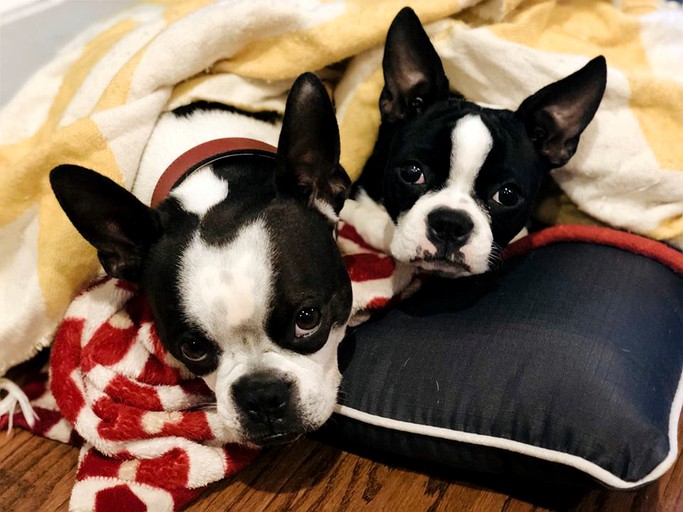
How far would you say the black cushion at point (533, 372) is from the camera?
1458mm

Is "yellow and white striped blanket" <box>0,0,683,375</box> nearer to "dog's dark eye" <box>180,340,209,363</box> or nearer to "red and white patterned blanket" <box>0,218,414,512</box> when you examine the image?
"red and white patterned blanket" <box>0,218,414,512</box>

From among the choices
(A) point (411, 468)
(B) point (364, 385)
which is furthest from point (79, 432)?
(A) point (411, 468)

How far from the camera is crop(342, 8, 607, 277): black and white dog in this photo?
65.3 inches

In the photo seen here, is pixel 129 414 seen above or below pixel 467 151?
below

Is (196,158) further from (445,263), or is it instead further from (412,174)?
(445,263)

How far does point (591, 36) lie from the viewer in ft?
6.81

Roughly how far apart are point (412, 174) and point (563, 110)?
41cm

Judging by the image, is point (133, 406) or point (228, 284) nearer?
point (228, 284)

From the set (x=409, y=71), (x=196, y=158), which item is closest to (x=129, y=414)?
(x=196, y=158)

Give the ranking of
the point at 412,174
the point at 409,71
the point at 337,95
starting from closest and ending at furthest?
1. the point at 412,174
2. the point at 409,71
3. the point at 337,95

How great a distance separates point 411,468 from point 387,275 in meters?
0.48

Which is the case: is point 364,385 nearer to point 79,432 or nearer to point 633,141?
point 79,432

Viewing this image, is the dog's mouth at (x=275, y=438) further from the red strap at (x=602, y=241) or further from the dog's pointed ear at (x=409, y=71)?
the dog's pointed ear at (x=409, y=71)

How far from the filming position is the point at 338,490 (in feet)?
5.47
